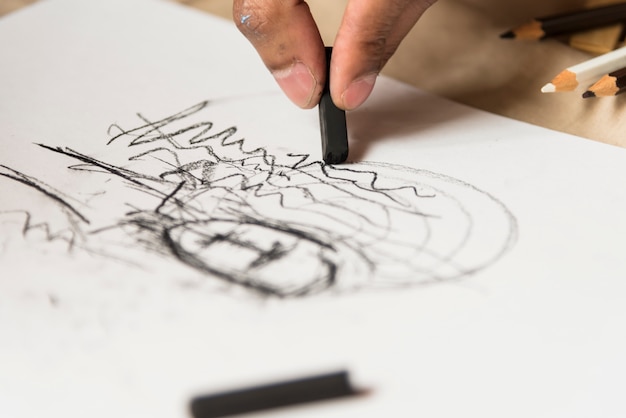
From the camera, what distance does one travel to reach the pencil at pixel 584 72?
0.54 meters

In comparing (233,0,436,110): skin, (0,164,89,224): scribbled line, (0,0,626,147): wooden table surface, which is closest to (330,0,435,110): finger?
(233,0,436,110): skin

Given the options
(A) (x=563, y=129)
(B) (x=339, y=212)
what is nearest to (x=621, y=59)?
(A) (x=563, y=129)

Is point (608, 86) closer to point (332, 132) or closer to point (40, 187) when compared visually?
point (332, 132)

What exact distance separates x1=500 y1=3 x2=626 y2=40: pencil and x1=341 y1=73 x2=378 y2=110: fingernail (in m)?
0.23

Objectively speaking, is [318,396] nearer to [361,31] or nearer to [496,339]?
[496,339]

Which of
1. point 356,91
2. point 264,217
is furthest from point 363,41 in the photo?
point 264,217

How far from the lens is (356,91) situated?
53cm

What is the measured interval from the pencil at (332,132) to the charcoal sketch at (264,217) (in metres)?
0.01

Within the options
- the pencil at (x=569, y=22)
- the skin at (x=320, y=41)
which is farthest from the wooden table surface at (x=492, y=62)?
the skin at (x=320, y=41)

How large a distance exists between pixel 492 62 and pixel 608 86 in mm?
156

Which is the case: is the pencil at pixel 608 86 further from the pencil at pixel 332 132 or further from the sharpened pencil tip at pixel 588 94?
the pencil at pixel 332 132

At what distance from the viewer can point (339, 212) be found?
1.58 feet

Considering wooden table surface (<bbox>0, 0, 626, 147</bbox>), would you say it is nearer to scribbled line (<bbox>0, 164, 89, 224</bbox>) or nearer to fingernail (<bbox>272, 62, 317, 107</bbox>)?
fingernail (<bbox>272, 62, 317, 107</bbox>)

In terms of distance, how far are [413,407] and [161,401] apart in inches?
5.3
